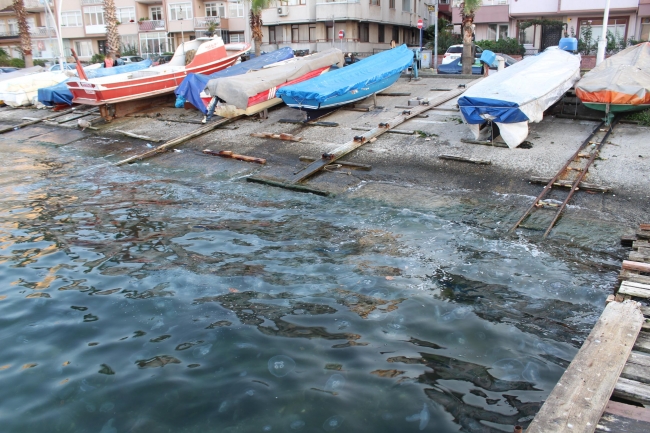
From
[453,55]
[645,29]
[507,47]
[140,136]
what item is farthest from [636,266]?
[645,29]

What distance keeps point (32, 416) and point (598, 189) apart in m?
10.1

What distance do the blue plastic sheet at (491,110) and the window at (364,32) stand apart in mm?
36279

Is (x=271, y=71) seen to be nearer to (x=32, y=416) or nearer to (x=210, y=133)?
(x=210, y=133)

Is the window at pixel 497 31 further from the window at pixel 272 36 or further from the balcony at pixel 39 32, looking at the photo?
the balcony at pixel 39 32

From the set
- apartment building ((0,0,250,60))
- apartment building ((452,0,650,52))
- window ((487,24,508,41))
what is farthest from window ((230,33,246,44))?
window ((487,24,508,41))

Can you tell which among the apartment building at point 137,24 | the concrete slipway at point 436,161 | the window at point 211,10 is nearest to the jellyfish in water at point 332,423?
the concrete slipway at point 436,161

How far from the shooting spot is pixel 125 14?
57500mm

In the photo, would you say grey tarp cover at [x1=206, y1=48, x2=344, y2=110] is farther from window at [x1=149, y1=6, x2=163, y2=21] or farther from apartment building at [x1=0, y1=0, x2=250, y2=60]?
window at [x1=149, y1=6, x2=163, y2=21]

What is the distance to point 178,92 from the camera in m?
19.0

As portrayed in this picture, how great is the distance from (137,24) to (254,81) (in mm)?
45906

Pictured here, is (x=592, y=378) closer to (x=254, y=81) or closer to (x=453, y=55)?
(x=254, y=81)

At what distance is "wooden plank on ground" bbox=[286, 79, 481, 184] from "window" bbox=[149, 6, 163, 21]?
48.2 metres

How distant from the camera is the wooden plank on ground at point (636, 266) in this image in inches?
280

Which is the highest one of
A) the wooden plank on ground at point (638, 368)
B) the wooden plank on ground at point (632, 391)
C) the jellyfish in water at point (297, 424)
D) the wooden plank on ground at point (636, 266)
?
the wooden plank on ground at point (636, 266)
